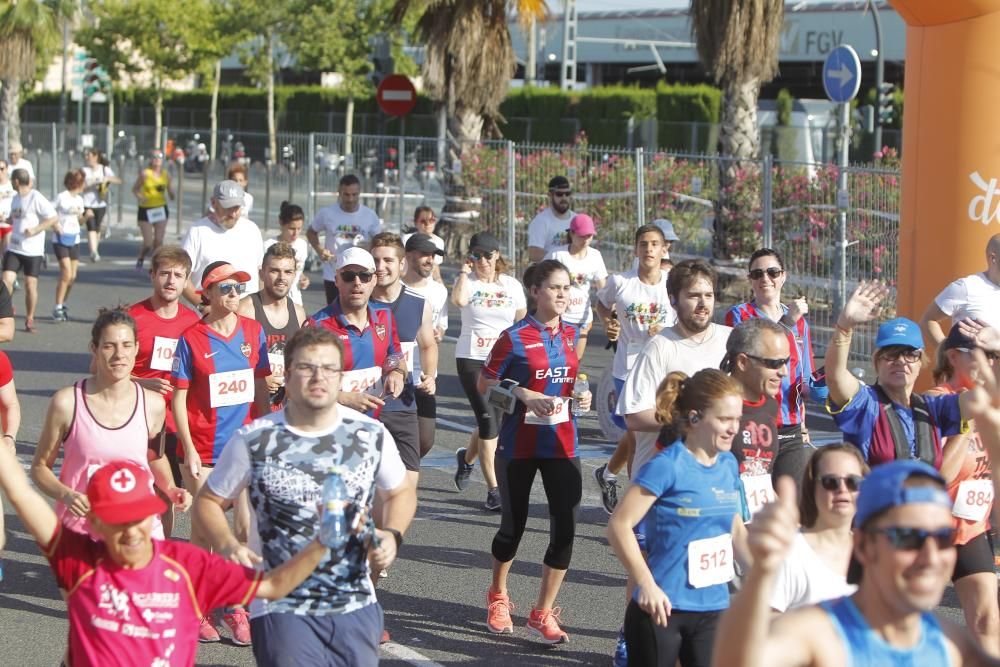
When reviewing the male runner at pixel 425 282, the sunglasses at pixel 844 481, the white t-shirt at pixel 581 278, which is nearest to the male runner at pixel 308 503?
the sunglasses at pixel 844 481

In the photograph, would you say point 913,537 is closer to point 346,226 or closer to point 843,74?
point 346,226

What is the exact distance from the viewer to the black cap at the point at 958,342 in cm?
585

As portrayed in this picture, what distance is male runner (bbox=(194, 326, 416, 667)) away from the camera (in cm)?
455

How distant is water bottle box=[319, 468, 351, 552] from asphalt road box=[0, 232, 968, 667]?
8.81 feet

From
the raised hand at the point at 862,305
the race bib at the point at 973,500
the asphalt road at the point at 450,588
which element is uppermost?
the raised hand at the point at 862,305

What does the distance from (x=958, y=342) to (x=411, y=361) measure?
3.63 metres

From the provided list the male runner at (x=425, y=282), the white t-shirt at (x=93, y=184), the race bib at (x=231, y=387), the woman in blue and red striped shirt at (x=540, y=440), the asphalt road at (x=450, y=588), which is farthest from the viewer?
the white t-shirt at (x=93, y=184)

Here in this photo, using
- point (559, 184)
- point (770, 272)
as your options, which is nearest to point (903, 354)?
point (770, 272)

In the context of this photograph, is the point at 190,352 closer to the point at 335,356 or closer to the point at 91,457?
the point at 91,457

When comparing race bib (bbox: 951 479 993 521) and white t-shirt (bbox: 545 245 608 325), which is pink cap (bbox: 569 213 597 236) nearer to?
white t-shirt (bbox: 545 245 608 325)

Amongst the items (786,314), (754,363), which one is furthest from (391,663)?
(786,314)

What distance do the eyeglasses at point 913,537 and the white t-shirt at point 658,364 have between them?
330 centimetres

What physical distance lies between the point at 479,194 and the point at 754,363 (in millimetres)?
16903

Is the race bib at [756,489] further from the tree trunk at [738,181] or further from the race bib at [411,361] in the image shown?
the tree trunk at [738,181]
